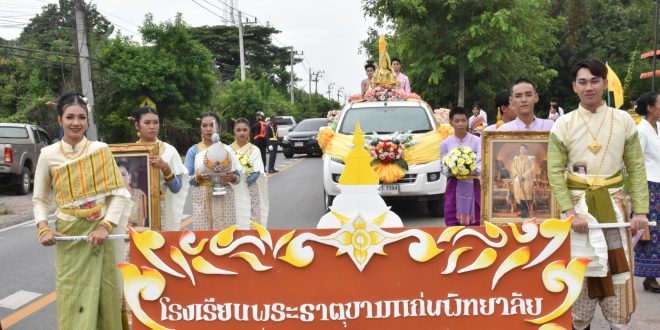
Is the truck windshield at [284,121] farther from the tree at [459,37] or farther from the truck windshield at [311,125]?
the tree at [459,37]

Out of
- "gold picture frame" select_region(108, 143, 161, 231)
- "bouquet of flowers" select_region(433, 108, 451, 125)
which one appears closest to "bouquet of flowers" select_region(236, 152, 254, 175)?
"gold picture frame" select_region(108, 143, 161, 231)

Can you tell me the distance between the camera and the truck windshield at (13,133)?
55.6 ft

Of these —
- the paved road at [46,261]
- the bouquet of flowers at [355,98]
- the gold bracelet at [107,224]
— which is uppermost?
the bouquet of flowers at [355,98]

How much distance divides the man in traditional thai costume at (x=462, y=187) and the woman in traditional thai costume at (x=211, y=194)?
1971mm

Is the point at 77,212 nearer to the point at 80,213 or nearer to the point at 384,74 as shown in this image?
the point at 80,213

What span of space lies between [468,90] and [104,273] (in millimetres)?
21585

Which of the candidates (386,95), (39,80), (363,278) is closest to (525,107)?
(363,278)

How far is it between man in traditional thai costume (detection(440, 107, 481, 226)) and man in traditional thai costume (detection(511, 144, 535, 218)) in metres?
1.26


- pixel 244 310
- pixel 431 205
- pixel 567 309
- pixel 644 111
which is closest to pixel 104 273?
pixel 244 310

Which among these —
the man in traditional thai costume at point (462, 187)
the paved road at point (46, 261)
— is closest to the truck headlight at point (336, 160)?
the paved road at point (46, 261)

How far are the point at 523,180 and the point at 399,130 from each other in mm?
5522

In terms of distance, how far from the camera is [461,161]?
635 centimetres

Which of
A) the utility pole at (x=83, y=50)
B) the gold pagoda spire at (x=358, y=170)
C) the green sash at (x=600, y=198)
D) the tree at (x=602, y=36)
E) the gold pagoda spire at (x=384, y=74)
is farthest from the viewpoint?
the tree at (x=602, y=36)

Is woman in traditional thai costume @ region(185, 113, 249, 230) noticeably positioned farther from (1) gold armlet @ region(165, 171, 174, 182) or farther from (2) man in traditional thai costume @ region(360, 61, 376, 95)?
(2) man in traditional thai costume @ region(360, 61, 376, 95)
